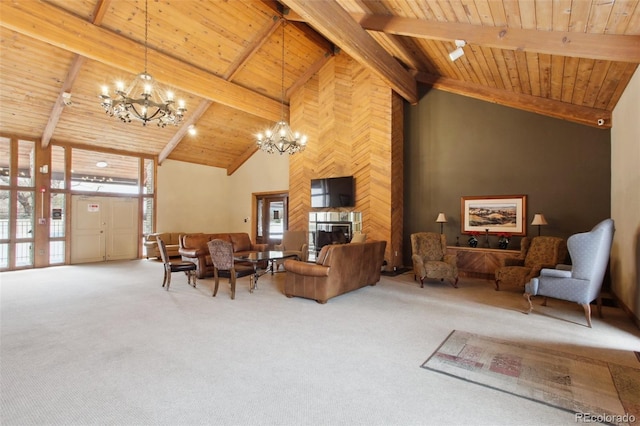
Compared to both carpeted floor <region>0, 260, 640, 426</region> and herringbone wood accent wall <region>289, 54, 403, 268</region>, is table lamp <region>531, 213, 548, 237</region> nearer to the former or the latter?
carpeted floor <region>0, 260, 640, 426</region>

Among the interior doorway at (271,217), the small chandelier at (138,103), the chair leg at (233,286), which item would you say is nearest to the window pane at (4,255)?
the small chandelier at (138,103)

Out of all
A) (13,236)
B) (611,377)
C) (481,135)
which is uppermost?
(481,135)

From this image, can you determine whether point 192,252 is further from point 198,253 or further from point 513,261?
point 513,261

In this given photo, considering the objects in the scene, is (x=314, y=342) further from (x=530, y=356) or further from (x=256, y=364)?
(x=530, y=356)

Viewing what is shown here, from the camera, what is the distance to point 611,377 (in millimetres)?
2479

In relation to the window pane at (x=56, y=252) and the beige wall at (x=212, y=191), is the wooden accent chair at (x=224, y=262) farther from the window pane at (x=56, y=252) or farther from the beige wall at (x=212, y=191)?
the window pane at (x=56, y=252)

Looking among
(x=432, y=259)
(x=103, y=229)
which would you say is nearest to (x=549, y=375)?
(x=432, y=259)

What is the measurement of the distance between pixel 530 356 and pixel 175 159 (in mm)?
10432

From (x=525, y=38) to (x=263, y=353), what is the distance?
474 centimetres

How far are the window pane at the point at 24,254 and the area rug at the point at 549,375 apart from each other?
9.43 m

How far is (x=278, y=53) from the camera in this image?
7.39 metres

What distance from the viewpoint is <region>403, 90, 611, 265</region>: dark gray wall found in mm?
5652

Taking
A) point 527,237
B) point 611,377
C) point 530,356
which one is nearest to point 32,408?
point 530,356

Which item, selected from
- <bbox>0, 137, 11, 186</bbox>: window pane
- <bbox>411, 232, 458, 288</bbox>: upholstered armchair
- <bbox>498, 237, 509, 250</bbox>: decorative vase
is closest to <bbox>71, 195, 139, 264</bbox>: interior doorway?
<bbox>0, 137, 11, 186</bbox>: window pane
